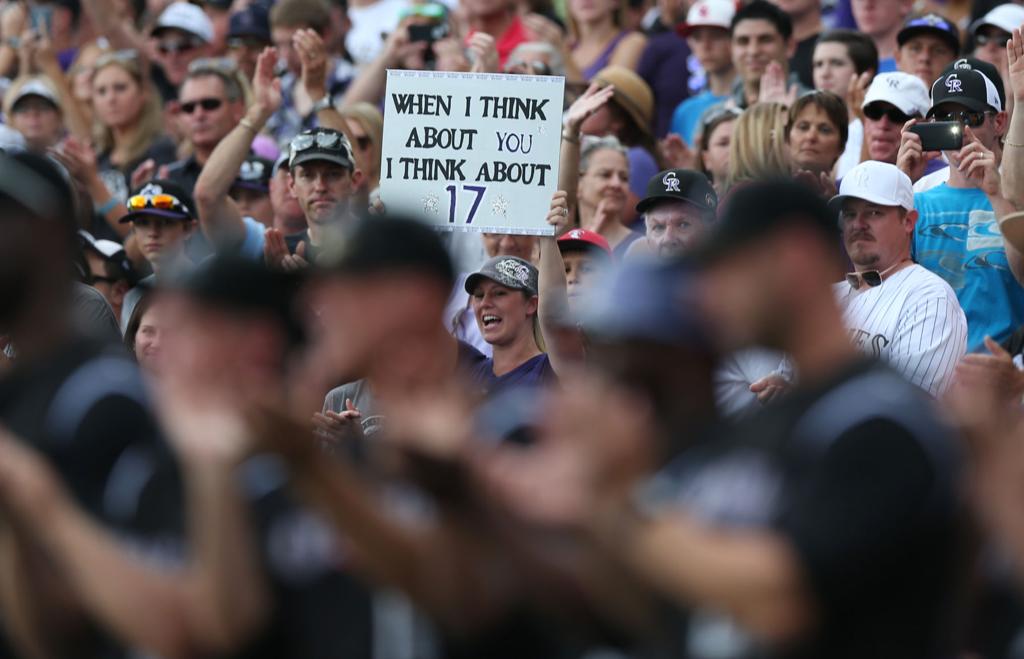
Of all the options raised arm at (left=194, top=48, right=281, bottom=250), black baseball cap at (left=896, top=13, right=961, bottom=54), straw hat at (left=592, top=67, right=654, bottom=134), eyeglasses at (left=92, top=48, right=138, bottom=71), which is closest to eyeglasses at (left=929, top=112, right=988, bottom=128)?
black baseball cap at (left=896, top=13, right=961, bottom=54)

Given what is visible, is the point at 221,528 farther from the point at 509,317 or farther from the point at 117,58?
the point at 117,58

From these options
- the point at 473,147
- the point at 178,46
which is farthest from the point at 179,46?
the point at 473,147

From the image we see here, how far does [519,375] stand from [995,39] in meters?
3.55

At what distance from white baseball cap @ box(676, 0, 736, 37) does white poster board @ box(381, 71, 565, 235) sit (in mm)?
2486

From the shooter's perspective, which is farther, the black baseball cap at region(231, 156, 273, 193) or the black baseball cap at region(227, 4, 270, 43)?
the black baseball cap at region(227, 4, 270, 43)

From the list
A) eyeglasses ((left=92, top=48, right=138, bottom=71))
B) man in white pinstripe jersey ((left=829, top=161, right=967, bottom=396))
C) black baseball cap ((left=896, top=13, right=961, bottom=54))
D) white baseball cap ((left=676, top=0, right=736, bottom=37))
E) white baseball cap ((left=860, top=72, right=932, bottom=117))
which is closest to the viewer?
man in white pinstripe jersey ((left=829, top=161, right=967, bottom=396))

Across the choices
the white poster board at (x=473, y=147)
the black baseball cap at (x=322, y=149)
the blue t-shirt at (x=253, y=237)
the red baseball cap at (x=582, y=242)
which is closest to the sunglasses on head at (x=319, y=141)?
the black baseball cap at (x=322, y=149)

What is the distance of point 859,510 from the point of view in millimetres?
3393

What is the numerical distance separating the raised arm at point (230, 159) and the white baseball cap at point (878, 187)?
340cm

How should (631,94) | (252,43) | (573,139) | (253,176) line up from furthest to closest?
1. (252,43)
2. (253,176)
3. (631,94)
4. (573,139)

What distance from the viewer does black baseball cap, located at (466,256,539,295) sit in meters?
7.88

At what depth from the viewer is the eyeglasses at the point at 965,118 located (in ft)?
26.8

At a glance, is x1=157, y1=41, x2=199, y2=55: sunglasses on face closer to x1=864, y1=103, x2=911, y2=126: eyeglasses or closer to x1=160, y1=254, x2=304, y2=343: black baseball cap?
x1=864, y1=103, x2=911, y2=126: eyeglasses

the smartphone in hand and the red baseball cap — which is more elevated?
the smartphone in hand
